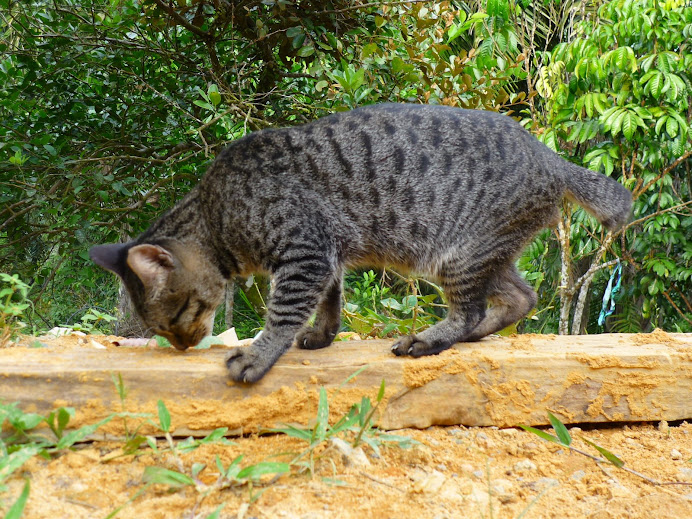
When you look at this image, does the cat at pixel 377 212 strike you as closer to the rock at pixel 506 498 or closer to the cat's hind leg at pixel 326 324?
the cat's hind leg at pixel 326 324

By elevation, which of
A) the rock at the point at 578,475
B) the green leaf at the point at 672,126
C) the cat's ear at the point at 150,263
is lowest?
the rock at the point at 578,475

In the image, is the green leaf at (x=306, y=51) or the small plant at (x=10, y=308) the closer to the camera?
the small plant at (x=10, y=308)

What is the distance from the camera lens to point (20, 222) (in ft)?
15.0

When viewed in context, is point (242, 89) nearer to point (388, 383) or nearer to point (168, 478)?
point (388, 383)

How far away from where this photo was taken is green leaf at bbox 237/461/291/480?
195 centimetres

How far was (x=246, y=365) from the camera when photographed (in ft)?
8.55

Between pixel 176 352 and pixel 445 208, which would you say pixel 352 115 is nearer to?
pixel 445 208

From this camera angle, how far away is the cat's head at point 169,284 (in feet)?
9.33

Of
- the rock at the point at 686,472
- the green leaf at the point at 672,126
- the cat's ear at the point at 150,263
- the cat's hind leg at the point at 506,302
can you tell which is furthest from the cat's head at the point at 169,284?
the green leaf at the point at 672,126

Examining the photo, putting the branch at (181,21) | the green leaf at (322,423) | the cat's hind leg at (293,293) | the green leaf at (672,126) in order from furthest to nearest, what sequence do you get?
the green leaf at (672,126) < the branch at (181,21) < the cat's hind leg at (293,293) < the green leaf at (322,423)

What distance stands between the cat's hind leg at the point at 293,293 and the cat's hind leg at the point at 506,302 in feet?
3.48

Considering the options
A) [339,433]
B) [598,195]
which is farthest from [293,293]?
[598,195]

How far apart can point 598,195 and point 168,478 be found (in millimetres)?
2748

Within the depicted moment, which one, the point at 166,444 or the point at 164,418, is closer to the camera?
the point at 164,418
